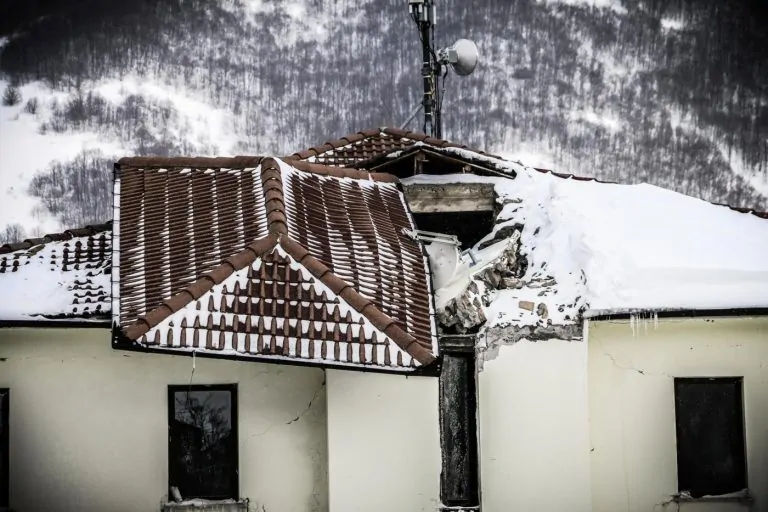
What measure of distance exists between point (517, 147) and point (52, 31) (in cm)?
4166

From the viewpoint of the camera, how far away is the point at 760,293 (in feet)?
34.5

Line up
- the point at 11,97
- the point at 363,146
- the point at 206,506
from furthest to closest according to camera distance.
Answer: the point at 11,97
the point at 363,146
the point at 206,506

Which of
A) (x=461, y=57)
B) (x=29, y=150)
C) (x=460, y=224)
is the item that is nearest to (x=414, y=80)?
(x=29, y=150)

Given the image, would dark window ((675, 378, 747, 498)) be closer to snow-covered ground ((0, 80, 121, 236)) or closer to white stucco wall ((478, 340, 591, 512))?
white stucco wall ((478, 340, 591, 512))

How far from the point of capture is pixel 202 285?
898 centimetres

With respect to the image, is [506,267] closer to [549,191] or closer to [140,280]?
[549,191]

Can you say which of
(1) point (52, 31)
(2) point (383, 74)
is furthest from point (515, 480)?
(1) point (52, 31)

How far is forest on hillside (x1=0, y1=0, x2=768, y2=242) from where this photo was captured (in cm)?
5044

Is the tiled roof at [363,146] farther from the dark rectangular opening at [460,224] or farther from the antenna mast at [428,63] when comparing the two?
the antenna mast at [428,63]

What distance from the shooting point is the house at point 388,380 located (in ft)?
31.9

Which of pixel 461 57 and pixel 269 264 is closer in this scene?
pixel 269 264

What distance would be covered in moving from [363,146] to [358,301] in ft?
16.9

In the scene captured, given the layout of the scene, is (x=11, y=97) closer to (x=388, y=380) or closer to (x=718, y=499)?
(x=388, y=380)

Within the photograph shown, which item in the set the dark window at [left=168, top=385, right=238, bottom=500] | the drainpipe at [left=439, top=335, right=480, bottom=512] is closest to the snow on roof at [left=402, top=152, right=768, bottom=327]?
the drainpipe at [left=439, top=335, right=480, bottom=512]
